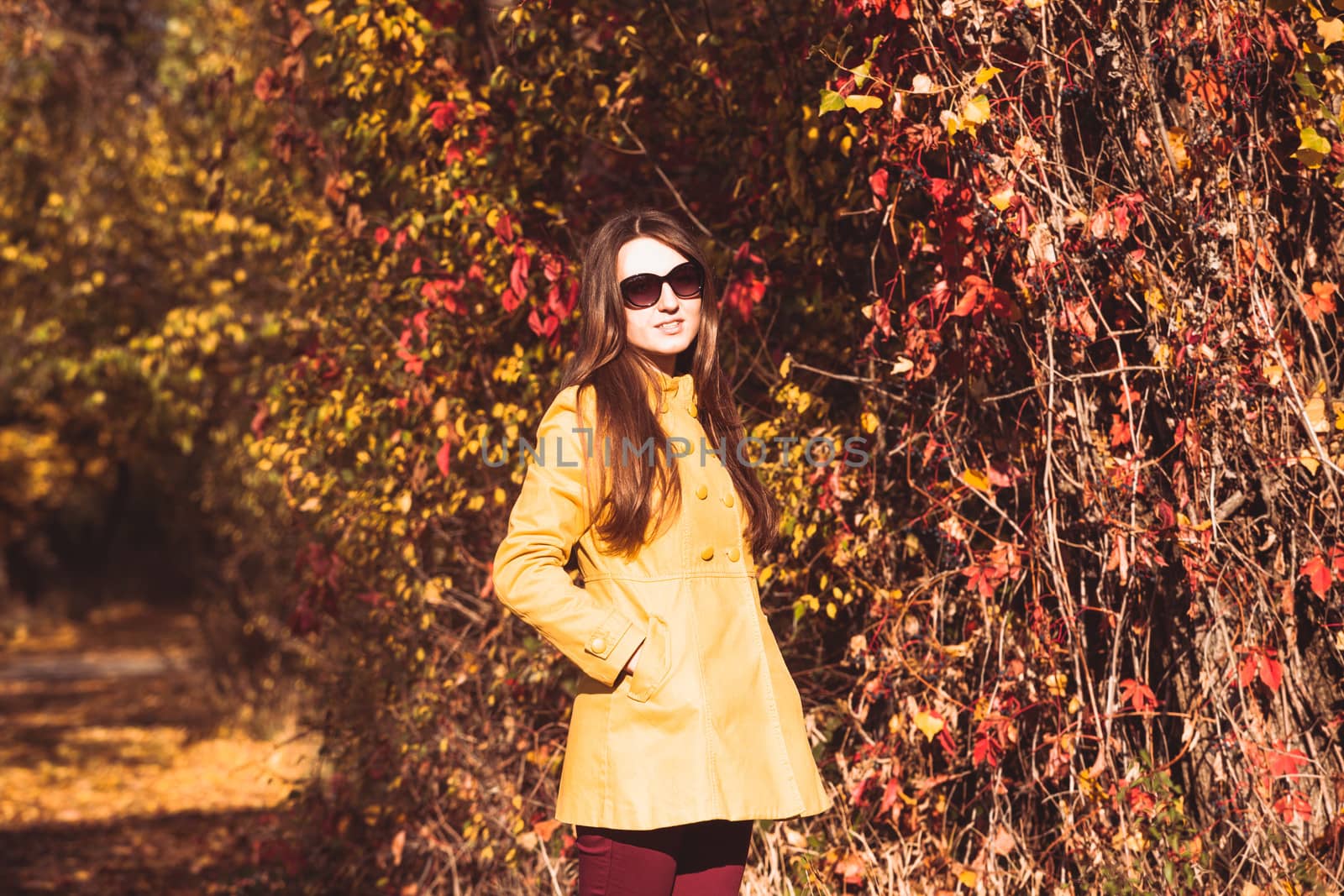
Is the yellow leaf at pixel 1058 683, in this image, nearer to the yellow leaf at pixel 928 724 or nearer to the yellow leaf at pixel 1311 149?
the yellow leaf at pixel 928 724

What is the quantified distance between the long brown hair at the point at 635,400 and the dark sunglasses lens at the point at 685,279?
0.04 m

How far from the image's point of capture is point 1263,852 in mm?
3381

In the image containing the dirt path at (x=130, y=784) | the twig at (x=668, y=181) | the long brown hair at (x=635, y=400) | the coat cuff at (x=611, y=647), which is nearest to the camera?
the coat cuff at (x=611, y=647)

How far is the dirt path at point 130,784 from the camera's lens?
614 cm

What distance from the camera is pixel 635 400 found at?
2670 millimetres

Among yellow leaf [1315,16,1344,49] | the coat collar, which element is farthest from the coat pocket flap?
yellow leaf [1315,16,1344,49]

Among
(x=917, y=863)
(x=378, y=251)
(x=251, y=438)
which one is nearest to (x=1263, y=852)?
(x=917, y=863)

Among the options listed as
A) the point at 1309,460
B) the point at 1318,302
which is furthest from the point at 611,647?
the point at 1318,302

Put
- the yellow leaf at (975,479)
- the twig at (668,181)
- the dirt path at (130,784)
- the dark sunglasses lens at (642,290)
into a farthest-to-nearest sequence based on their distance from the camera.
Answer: the dirt path at (130,784) → the twig at (668,181) → the yellow leaf at (975,479) → the dark sunglasses lens at (642,290)

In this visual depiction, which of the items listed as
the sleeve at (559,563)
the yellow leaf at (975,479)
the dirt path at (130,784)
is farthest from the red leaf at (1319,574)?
the dirt path at (130,784)

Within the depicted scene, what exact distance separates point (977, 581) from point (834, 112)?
1.42 meters

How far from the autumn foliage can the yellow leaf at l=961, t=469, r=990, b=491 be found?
0.01 meters

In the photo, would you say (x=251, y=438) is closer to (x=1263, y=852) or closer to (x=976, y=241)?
(x=976, y=241)

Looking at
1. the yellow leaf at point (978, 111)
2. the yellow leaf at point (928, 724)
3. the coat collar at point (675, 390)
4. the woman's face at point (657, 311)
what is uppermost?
the yellow leaf at point (978, 111)
